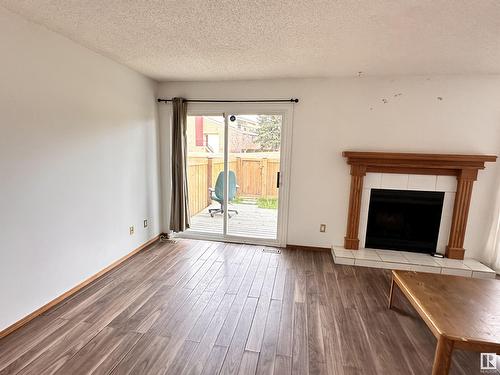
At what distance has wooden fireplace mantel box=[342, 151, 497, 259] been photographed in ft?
9.91

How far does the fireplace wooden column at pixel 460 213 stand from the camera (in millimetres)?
3070

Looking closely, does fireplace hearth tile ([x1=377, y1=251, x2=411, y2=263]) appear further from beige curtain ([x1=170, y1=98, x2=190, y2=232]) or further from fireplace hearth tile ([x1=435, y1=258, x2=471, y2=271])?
beige curtain ([x1=170, y1=98, x2=190, y2=232])

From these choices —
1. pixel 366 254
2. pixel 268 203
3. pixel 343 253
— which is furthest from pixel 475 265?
pixel 268 203

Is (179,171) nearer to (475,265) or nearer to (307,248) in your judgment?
(307,248)

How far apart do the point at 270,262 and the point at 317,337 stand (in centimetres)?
133

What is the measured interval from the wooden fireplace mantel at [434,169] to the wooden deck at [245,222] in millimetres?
1216

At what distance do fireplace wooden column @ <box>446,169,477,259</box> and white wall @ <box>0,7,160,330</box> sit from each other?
3967 millimetres

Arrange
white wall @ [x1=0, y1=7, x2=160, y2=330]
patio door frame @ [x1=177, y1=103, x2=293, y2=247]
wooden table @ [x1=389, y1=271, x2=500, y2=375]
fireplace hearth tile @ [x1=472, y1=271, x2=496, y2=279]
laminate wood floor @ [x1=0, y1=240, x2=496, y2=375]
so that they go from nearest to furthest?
wooden table @ [x1=389, y1=271, x2=500, y2=375]
laminate wood floor @ [x1=0, y1=240, x2=496, y2=375]
white wall @ [x1=0, y1=7, x2=160, y2=330]
fireplace hearth tile @ [x1=472, y1=271, x2=496, y2=279]
patio door frame @ [x1=177, y1=103, x2=293, y2=247]

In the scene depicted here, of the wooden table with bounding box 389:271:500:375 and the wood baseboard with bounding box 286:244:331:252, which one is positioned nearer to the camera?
the wooden table with bounding box 389:271:500:375

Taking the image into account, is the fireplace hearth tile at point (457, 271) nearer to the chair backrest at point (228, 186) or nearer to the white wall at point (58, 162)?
the chair backrest at point (228, 186)

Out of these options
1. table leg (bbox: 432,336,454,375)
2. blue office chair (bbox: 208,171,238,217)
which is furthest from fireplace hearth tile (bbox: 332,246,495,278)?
table leg (bbox: 432,336,454,375)

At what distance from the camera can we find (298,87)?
3.39m

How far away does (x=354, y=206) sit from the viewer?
338cm

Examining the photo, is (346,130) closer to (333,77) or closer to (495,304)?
(333,77)
